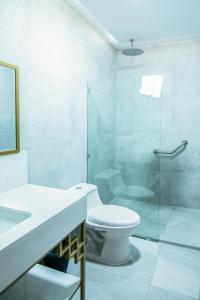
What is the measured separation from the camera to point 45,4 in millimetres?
1877

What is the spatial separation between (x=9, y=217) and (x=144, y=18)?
2.17m

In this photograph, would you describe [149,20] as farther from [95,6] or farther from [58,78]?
[58,78]

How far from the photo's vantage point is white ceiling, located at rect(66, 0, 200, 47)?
2.07 meters

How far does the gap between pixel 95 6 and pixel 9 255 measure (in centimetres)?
207

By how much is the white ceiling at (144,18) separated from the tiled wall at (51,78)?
229 millimetres

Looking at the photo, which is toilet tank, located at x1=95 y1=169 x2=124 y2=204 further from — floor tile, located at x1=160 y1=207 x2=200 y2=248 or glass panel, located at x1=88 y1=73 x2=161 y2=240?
floor tile, located at x1=160 y1=207 x2=200 y2=248

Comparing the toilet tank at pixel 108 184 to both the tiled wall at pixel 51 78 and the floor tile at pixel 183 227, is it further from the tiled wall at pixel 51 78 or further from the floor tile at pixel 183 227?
the floor tile at pixel 183 227

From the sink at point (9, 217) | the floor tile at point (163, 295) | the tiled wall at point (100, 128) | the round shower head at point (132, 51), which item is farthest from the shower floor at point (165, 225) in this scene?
the round shower head at point (132, 51)

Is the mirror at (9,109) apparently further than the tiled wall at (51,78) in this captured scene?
No

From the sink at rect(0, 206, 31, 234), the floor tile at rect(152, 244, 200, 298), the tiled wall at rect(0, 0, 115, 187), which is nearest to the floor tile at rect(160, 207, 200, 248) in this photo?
the floor tile at rect(152, 244, 200, 298)

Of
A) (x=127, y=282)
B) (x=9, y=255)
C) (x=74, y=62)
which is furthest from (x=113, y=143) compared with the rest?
(x=9, y=255)

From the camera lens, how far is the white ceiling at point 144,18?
207cm

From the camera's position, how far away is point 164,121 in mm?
3307

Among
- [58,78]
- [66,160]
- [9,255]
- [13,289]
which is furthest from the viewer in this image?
[66,160]
